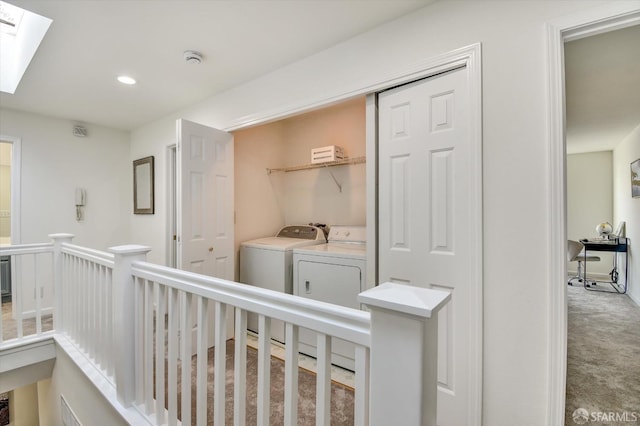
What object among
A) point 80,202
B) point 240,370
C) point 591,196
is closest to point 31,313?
point 80,202

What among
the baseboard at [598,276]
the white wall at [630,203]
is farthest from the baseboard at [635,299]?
the baseboard at [598,276]

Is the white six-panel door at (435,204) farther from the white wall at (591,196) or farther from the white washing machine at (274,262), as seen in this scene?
the white wall at (591,196)

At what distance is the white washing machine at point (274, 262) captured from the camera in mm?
2707

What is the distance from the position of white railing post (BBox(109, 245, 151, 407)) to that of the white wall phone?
9.34 feet

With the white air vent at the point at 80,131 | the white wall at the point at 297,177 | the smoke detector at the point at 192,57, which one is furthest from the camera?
the white air vent at the point at 80,131

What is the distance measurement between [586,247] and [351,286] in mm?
4534

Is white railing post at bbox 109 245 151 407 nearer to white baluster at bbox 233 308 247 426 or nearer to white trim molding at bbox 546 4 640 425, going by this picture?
white baluster at bbox 233 308 247 426

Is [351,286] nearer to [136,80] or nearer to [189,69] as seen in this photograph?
[189,69]

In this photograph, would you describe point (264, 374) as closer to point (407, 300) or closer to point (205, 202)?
point (407, 300)

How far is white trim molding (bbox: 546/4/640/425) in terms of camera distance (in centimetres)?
130

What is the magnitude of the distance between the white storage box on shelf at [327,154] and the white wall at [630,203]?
404cm

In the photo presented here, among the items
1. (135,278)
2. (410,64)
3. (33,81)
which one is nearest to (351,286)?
(135,278)

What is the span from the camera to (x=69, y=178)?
365cm

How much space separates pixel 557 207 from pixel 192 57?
251cm
